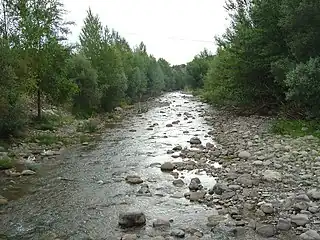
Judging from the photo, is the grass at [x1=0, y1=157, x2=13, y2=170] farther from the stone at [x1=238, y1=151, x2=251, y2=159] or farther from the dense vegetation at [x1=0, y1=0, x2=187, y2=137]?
the stone at [x1=238, y1=151, x2=251, y2=159]

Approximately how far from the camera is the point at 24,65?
21.0 meters

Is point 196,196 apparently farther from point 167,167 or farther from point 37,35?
point 37,35

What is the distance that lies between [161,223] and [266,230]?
2315 millimetres

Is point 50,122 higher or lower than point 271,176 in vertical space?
higher

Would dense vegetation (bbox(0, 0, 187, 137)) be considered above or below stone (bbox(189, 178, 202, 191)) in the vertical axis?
above

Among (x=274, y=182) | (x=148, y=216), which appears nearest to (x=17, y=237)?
(x=148, y=216)

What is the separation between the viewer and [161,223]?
8.51 m

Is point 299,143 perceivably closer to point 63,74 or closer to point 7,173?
point 7,173

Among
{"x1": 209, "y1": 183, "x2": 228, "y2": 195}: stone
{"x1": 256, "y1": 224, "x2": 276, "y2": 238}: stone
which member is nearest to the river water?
{"x1": 209, "y1": 183, "x2": 228, "y2": 195}: stone

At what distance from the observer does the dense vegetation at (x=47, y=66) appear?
704 inches

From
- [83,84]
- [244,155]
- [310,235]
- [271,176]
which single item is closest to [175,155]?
[244,155]

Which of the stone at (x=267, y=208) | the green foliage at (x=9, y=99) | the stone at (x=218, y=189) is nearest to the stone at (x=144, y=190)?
the stone at (x=218, y=189)

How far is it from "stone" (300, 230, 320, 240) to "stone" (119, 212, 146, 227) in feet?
11.4

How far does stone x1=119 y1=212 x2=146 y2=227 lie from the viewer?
854 cm
